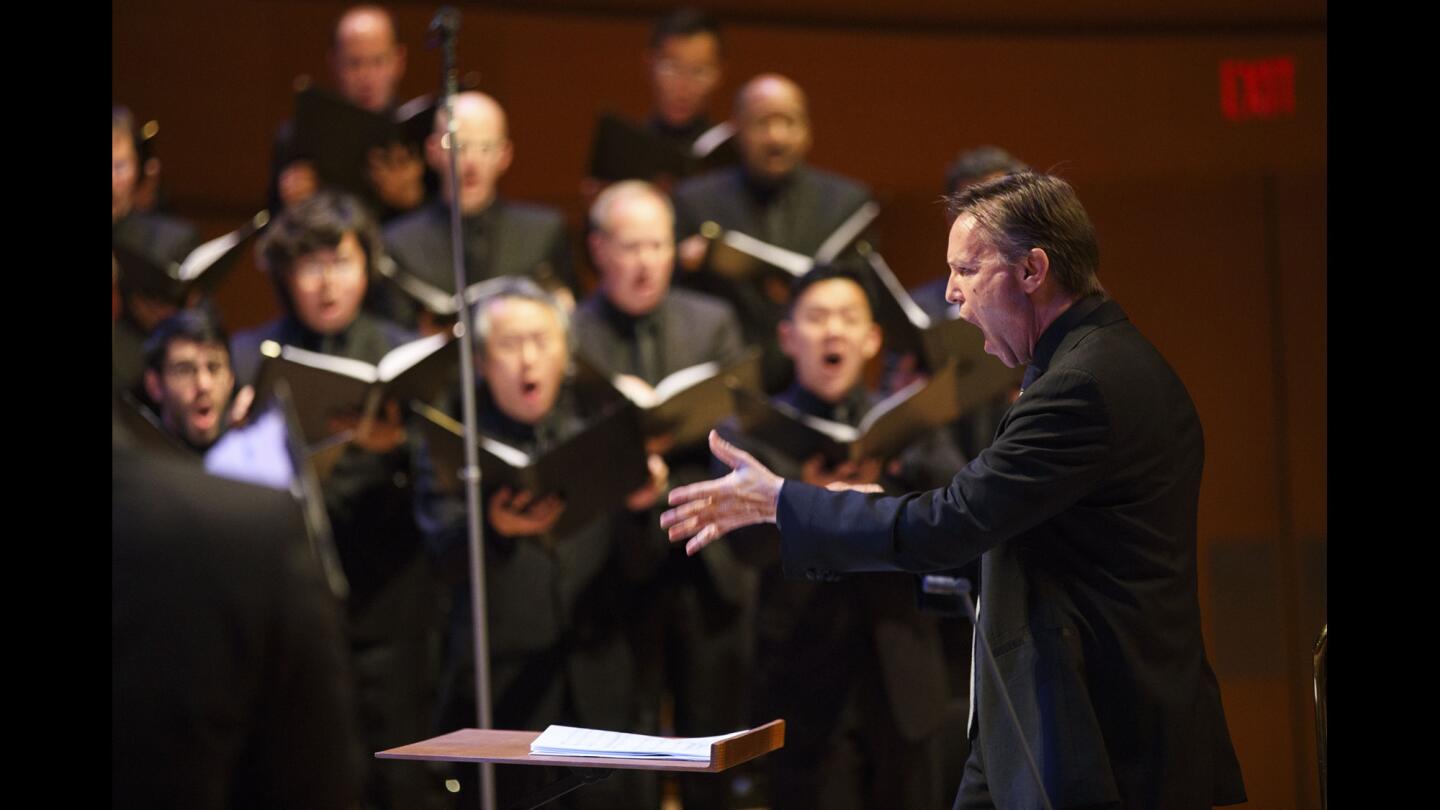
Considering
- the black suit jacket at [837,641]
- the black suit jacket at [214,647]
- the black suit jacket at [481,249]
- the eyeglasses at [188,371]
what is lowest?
the black suit jacket at [837,641]

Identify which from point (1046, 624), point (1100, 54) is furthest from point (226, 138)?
point (1046, 624)

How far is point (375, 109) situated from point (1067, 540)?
3.49m

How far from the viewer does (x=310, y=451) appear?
385 cm

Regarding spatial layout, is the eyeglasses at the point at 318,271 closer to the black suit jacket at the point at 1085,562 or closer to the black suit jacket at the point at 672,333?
the black suit jacket at the point at 672,333

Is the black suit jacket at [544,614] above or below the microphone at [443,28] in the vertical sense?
below

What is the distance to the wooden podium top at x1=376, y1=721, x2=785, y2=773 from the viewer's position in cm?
210

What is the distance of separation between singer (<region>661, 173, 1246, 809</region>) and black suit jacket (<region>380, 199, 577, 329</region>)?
2726 mm

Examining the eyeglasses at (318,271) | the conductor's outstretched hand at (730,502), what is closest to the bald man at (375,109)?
the eyeglasses at (318,271)

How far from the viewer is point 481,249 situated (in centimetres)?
488

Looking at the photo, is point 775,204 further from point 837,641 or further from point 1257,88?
point 1257,88

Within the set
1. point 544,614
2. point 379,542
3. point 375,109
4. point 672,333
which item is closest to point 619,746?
point 544,614

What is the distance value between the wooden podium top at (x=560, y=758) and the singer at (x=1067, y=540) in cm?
25

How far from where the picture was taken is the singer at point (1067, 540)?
2076mm

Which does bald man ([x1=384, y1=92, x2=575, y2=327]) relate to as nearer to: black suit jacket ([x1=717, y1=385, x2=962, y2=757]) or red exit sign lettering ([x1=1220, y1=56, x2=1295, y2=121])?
black suit jacket ([x1=717, y1=385, x2=962, y2=757])
